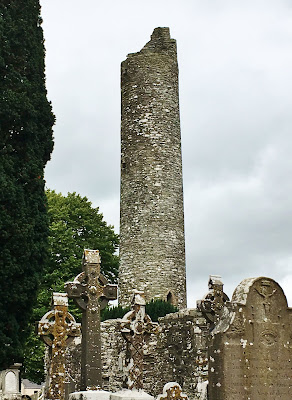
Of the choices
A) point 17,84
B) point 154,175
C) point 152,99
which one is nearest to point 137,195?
point 154,175

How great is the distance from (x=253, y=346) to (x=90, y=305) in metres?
4.69

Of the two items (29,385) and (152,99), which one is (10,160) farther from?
(29,385)

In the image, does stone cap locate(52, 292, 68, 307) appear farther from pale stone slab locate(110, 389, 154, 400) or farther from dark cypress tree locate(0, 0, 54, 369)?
dark cypress tree locate(0, 0, 54, 369)

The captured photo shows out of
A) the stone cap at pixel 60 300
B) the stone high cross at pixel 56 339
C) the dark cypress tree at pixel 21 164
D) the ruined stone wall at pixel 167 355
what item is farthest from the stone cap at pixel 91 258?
the ruined stone wall at pixel 167 355

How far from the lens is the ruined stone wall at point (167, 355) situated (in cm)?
2070

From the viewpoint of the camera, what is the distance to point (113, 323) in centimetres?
2373

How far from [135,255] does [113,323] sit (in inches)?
231

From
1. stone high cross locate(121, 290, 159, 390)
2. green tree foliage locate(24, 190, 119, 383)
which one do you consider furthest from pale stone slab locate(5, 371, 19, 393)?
green tree foliage locate(24, 190, 119, 383)

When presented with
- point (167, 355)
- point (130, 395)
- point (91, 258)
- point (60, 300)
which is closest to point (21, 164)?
point (60, 300)

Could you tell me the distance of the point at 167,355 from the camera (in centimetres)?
2234

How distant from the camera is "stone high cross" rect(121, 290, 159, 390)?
13438 millimetres

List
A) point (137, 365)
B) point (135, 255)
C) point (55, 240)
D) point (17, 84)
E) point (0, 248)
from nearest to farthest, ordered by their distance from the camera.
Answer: point (137, 365) → point (0, 248) → point (17, 84) → point (135, 255) → point (55, 240)

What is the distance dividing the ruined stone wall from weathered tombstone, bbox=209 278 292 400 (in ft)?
30.4

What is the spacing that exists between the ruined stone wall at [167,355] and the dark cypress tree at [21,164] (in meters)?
3.59
